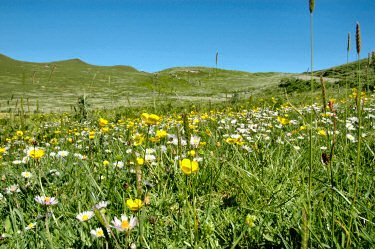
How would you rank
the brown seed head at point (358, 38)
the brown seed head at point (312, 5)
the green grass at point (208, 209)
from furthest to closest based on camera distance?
the green grass at point (208, 209) < the brown seed head at point (358, 38) < the brown seed head at point (312, 5)

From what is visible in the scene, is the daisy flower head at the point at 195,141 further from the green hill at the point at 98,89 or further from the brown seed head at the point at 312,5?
the brown seed head at the point at 312,5

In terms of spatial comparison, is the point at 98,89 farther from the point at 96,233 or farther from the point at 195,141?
the point at 96,233

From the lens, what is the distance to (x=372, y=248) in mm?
786

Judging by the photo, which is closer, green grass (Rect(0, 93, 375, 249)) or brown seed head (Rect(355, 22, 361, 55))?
brown seed head (Rect(355, 22, 361, 55))

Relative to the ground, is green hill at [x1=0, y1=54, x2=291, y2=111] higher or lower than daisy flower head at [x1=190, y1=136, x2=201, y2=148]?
higher

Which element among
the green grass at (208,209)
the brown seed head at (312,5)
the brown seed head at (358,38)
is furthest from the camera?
the green grass at (208,209)

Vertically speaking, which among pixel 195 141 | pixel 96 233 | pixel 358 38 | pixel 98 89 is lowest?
pixel 96 233

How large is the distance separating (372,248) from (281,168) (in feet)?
2.78

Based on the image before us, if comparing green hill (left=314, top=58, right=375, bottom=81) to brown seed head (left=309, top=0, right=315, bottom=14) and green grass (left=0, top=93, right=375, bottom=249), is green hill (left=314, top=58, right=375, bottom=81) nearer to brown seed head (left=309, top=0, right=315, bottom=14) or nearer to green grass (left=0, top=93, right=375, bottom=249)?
brown seed head (left=309, top=0, right=315, bottom=14)

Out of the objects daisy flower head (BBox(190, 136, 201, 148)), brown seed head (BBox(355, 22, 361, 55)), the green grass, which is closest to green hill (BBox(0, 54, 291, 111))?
daisy flower head (BBox(190, 136, 201, 148))

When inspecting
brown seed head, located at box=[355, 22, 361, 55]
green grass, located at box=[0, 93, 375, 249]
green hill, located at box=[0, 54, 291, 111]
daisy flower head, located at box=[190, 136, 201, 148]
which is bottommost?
green grass, located at box=[0, 93, 375, 249]

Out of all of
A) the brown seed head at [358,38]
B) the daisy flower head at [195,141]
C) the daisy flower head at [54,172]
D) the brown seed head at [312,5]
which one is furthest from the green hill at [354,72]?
the daisy flower head at [54,172]

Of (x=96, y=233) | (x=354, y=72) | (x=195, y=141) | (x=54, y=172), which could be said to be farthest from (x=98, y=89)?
(x=96, y=233)

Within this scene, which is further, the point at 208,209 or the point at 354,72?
the point at 354,72
